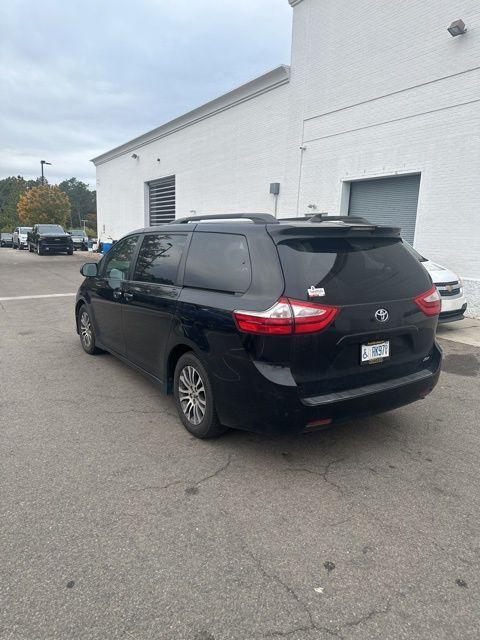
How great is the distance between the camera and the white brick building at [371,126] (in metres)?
9.30

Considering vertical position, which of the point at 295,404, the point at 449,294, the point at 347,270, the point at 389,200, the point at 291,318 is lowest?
the point at 295,404

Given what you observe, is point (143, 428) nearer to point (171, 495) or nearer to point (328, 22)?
point (171, 495)

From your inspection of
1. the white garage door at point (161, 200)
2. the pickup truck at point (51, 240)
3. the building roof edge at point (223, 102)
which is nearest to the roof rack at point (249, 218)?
the building roof edge at point (223, 102)

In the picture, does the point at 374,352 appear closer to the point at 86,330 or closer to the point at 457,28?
the point at 86,330

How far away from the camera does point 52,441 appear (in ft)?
11.9

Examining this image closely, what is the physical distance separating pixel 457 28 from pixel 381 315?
8822 millimetres

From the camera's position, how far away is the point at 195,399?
367 cm

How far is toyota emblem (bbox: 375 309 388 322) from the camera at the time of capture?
3.11 m

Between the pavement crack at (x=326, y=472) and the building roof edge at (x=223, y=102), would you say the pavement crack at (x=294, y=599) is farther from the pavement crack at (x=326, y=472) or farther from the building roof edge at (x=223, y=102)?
the building roof edge at (x=223, y=102)

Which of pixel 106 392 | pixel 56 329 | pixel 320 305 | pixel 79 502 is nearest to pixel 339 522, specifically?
pixel 320 305

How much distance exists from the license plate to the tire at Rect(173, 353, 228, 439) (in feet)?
3.75

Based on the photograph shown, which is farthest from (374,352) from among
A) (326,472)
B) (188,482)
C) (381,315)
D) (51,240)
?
(51,240)

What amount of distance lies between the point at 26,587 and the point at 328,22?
13.9 metres

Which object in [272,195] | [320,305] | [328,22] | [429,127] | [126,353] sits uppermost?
[328,22]
